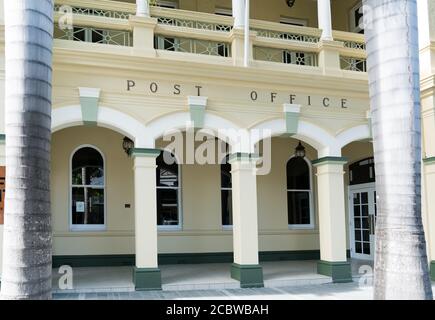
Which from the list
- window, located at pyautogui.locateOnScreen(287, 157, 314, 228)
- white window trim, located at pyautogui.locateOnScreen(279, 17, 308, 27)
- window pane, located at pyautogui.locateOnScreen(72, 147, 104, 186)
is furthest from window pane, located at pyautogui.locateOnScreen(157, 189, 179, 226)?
white window trim, located at pyautogui.locateOnScreen(279, 17, 308, 27)

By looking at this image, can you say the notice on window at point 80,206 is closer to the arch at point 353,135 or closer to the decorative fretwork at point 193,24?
the decorative fretwork at point 193,24

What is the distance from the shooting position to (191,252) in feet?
43.0

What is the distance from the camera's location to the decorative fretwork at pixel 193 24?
10422mm

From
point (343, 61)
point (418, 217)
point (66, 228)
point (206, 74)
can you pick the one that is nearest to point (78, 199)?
point (66, 228)

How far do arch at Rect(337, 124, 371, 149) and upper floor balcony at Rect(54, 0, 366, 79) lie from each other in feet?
3.76

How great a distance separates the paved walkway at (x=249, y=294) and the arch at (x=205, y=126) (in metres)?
2.79

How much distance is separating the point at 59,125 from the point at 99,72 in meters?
1.22

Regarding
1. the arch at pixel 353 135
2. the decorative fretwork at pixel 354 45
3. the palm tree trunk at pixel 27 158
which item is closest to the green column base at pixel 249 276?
the arch at pixel 353 135

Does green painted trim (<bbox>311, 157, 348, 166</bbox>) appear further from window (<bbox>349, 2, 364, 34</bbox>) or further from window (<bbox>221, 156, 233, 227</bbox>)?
window (<bbox>349, 2, 364, 34</bbox>)

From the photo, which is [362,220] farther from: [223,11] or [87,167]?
[87,167]

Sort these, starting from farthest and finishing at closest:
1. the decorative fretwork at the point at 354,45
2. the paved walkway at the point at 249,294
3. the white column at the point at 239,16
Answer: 1. the decorative fretwork at the point at 354,45
2. the white column at the point at 239,16
3. the paved walkway at the point at 249,294

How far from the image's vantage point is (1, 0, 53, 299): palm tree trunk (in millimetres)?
4898

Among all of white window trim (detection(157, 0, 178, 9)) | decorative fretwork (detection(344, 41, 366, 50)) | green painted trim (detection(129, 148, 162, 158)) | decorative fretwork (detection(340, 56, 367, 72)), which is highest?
white window trim (detection(157, 0, 178, 9))
